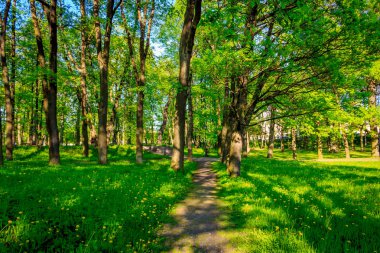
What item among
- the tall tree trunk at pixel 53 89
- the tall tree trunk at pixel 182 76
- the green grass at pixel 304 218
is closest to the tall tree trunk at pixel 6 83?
the tall tree trunk at pixel 53 89

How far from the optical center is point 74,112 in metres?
38.0

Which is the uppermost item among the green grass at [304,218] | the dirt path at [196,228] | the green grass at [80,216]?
the green grass at [80,216]

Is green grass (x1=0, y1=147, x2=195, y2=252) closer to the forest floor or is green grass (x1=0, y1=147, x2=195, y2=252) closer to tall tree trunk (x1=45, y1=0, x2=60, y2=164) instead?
the forest floor

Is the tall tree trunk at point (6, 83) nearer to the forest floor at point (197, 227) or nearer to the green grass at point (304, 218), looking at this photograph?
the forest floor at point (197, 227)

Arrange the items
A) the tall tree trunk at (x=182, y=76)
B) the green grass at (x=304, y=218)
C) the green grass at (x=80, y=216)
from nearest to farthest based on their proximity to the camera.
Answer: the green grass at (x=80, y=216), the green grass at (x=304, y=218), the tall tree trunk at (x=182, y=76)

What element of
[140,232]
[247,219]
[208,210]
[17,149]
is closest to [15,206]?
[140,232]

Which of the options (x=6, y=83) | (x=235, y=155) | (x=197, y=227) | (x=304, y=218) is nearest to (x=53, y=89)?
A: (x=6, y=83)

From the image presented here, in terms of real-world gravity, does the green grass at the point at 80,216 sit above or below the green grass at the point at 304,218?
above

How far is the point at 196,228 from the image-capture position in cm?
509

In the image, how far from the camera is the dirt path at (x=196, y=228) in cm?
418

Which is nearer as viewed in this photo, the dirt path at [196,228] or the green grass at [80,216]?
the green grass at [80,216]

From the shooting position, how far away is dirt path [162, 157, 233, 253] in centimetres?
418

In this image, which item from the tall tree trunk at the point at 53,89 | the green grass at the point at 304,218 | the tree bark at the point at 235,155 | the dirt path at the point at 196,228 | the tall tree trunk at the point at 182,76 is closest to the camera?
the green grass at the point at 304,218

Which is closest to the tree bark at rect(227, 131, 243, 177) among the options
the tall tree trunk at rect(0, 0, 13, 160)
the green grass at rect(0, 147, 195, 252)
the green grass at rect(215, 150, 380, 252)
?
the green grass at rect(215, 150, 380, 252)
